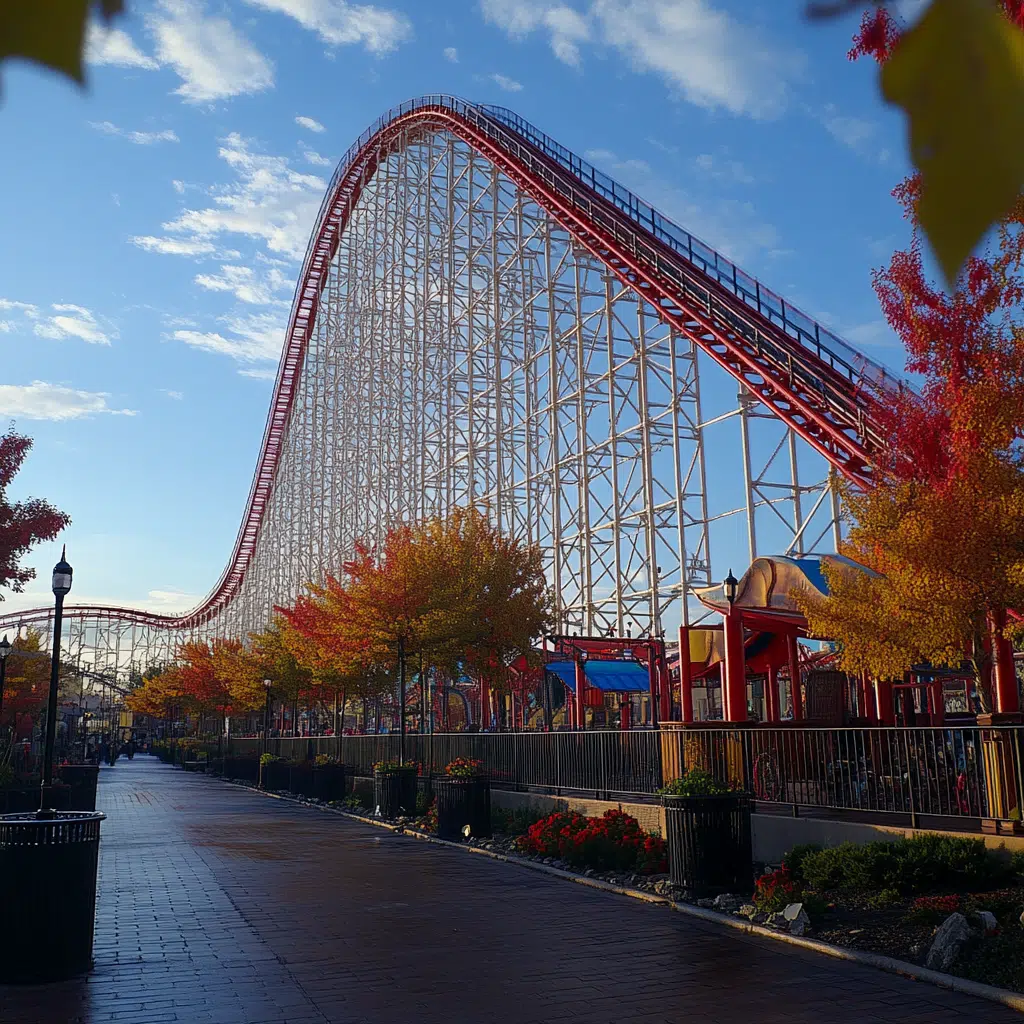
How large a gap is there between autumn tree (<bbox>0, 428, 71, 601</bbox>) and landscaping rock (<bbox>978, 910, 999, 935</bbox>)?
1513 centimetres

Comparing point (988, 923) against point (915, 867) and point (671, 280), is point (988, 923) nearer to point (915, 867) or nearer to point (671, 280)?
point (915, 867)

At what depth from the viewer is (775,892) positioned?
8.58 metres

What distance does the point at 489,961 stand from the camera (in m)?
7.28

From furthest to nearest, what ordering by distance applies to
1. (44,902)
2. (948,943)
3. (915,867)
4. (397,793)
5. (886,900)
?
1. (397,793)
2. (915,867)
3. (886,900)
4. (44,902)
5. (948,943)

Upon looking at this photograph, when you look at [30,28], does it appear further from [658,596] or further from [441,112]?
[441,112]

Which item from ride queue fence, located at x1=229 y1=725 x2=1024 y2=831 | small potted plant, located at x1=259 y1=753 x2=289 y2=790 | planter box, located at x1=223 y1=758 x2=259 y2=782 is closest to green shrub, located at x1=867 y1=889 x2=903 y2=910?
ride queue fence, located at x1=229 y1=725 x2=1024 y2=831

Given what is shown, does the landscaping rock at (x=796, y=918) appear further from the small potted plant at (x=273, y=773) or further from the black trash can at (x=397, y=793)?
the small potted plant at (x=273, y=773)

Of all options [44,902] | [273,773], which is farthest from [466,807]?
[273,773]

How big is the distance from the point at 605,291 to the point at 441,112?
11.6m

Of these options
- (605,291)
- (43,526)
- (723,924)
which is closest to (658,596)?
(605,291)

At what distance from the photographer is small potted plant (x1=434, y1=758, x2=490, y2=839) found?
15281 millimetres

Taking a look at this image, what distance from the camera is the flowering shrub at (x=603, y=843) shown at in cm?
1136

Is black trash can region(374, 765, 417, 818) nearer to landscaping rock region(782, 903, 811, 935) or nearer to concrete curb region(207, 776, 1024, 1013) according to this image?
concrete curb region(207, 776, 1024, 1013)

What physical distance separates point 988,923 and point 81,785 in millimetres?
18401
